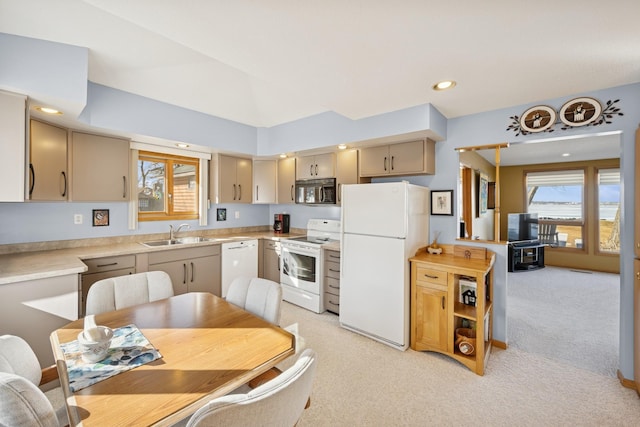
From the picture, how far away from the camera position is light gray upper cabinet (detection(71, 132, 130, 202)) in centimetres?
279

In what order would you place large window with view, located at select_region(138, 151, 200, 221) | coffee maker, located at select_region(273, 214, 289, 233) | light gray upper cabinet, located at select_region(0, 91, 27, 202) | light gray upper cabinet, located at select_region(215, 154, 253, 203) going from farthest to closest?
coffee maker, located at select_region(273, 214, 289, 233)
light gray upper cabinet, located at select_region(215, 154, 253, 203)
large window with view, located at select_region(138, 151, 200, 221)
light gray upper cabinet, located at select_region(0, 91, 27, 202)

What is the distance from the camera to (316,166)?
3855mm

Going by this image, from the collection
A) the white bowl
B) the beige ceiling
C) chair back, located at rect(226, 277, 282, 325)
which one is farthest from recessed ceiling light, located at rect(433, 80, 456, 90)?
the white bowl

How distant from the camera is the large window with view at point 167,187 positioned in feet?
11.8

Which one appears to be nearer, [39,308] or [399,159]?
[39,308]

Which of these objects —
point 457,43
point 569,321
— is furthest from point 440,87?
point 569,321

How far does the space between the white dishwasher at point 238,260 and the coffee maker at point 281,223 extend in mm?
594

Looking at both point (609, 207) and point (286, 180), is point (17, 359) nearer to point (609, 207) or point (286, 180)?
point (286, 180)

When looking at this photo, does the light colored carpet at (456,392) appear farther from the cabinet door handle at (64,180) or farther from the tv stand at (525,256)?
the tv stand at (525,256)

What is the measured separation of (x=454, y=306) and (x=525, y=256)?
419 cm

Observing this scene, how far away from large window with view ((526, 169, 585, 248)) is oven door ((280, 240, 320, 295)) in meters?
4.50

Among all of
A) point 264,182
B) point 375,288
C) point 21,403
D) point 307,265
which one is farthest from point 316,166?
point 21,403

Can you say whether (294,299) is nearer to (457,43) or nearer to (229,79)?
(229,79)

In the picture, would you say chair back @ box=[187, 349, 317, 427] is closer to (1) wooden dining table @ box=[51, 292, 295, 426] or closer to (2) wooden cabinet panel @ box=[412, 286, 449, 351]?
(1) wooden dining table @ box=[51, 292, 295, 426]
